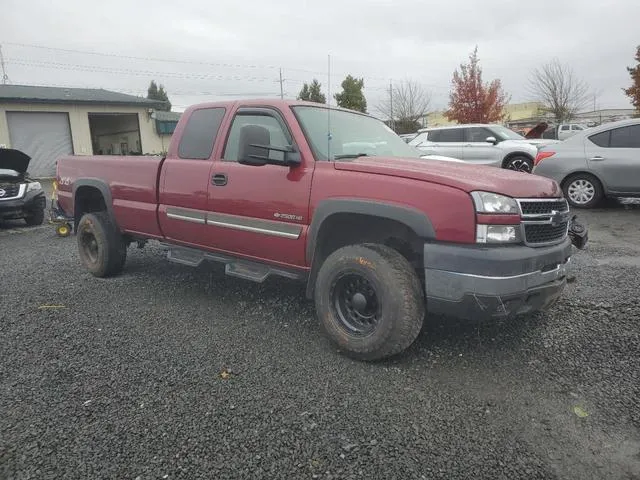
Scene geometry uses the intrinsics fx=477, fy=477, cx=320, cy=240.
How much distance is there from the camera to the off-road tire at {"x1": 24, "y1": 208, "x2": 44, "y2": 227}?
33.4 ft

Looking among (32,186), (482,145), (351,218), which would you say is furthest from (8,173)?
(482,145)

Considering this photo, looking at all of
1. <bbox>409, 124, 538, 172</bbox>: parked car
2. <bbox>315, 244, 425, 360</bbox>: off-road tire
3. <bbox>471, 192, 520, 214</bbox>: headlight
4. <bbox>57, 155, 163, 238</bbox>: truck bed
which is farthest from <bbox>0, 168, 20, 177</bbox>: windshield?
<bbox>471, 192, 520, 214</bbox>: headlight

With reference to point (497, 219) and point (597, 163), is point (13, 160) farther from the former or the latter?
point (597, 163)

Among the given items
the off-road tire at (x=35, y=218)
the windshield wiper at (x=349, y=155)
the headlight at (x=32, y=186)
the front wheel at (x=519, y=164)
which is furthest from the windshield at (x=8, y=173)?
the front wheel at (x=519, y=164)

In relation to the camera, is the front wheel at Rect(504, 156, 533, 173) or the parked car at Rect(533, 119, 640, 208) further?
the front wheel at Rect(504, 156, 533, 173)

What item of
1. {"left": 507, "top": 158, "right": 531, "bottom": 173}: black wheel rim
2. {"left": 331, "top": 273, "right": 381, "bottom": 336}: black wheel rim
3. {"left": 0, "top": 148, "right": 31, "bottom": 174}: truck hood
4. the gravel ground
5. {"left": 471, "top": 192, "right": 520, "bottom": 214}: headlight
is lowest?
the gravel ground

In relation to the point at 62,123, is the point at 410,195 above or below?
below

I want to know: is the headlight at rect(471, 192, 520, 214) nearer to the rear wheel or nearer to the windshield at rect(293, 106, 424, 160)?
the windshield at rect(293, 106, 424, 160)

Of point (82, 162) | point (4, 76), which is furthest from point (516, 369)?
point (4, 76)

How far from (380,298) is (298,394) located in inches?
31.9

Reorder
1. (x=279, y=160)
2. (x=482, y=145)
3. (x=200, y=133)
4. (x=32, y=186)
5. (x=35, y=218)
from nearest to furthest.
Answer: (x=279, y=160) → (x=200, y=133) → (x=32, y=186) → (x=35, y=218) → (x=482, y=145)

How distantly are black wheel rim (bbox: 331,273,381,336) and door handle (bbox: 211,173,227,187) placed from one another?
1.42 m

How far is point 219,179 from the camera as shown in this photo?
13.6 ft

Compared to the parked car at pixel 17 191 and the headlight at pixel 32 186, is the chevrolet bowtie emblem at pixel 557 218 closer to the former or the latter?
the parked car at pixel 17 191
